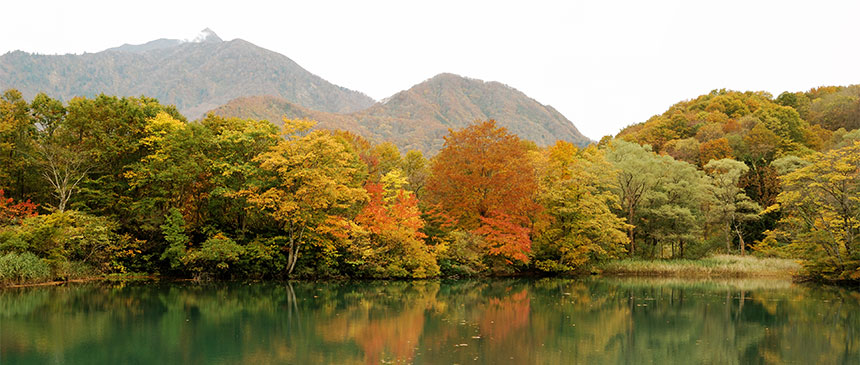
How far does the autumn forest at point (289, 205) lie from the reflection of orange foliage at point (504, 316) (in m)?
10.1

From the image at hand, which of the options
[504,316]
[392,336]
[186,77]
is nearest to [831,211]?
[504,316]

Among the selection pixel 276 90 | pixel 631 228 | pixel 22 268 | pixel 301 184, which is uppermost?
pixel 276 90

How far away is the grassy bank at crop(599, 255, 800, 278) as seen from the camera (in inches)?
1345

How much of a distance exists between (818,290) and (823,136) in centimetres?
3683

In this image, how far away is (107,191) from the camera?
1147 inches

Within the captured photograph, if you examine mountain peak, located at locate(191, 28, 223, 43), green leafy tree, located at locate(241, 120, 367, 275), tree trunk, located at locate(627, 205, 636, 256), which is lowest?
tree trunk, located at locate(627, 205, 636, 256)

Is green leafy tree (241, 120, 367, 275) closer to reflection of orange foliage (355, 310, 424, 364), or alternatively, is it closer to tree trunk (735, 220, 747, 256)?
reflection of orange foliage (355, 310, 424, 364)

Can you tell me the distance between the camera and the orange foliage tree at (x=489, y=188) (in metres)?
32.7

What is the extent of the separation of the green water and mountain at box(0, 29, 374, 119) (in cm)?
11304

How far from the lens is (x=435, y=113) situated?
377 ft

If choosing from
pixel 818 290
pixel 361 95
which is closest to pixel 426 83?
pixel 361 95

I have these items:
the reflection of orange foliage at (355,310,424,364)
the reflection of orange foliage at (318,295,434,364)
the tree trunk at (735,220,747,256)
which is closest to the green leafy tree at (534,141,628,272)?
the tree trunk at (735,220,747,256)

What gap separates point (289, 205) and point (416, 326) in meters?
14.7

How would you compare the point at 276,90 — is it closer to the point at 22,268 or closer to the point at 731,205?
the point at 731,205
